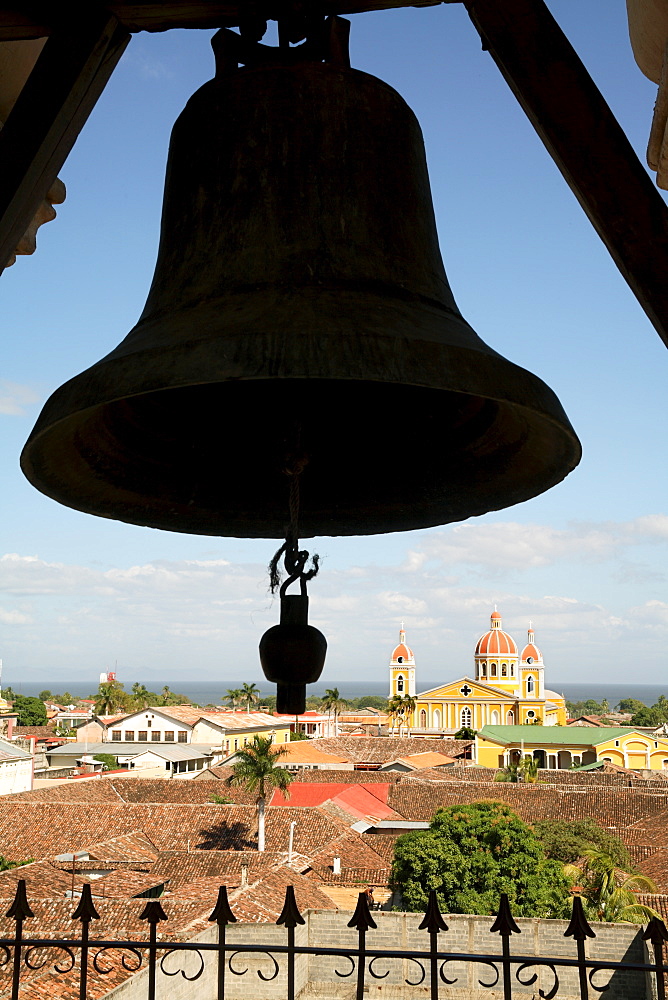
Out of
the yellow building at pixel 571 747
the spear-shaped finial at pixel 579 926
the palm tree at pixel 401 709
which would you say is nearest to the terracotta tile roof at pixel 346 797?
the yellow building at pixel 571 747

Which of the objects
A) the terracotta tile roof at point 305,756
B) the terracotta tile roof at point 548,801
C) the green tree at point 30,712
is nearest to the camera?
the terracotta tile roof at point 548,801

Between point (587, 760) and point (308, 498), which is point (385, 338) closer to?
point (308, 498)

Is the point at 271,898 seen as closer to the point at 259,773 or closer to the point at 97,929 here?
the point at 97,929

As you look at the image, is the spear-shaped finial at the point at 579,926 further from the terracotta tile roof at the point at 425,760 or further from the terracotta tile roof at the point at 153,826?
the terracotta tile roof at the point at 425,760

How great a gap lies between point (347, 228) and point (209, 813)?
24889 millimetres

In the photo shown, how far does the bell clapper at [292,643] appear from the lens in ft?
5.68

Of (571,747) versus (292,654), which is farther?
(571,747)

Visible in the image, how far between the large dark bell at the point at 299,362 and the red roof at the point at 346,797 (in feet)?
83.6

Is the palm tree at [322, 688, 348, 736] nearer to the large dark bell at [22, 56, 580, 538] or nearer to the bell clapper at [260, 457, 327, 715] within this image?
the large dark bell at [22, 56, 580, 538]

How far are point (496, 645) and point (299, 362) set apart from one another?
60538 mm

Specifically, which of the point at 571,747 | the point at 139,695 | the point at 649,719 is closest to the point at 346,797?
the point at 571,747

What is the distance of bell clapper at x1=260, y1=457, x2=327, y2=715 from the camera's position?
1731 millimetres

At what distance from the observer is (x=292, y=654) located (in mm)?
1734

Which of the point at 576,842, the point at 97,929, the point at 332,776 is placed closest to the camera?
the point at 97,929
